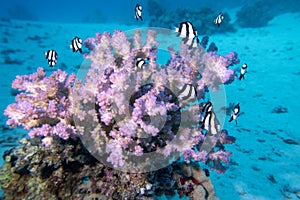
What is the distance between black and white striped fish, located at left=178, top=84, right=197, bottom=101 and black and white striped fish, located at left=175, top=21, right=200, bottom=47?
88 cm

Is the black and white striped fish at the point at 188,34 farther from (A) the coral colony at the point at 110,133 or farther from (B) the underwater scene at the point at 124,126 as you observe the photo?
(A) the coral colony at the point at 110,133

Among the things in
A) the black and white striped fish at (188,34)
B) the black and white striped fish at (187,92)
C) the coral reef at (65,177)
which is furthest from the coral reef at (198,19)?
the coral reef at (65,177)

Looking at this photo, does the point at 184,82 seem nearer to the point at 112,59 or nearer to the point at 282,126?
the point at 112,59

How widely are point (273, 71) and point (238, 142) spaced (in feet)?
20.0

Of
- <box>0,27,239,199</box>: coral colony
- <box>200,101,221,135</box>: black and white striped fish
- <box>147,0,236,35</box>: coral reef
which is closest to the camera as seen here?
<box>0,27,239,199</box>: coral colony

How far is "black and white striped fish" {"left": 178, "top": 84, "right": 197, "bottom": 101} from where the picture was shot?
7.95 ft

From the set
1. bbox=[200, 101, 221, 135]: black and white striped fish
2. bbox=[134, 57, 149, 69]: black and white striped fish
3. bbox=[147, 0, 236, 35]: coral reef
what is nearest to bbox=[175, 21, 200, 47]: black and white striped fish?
bbox=[134, 57, 149, 69]: black and white striped fish

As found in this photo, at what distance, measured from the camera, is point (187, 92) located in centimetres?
243

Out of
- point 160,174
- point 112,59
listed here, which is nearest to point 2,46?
point 112,59

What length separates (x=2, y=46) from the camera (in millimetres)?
11906

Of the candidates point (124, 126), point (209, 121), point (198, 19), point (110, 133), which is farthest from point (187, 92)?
point (198, 19)

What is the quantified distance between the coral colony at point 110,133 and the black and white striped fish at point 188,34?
2.01 ft

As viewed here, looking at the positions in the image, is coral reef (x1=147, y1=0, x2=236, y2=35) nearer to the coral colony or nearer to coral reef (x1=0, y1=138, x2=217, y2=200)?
the coral colony

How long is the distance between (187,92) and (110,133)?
976mm
